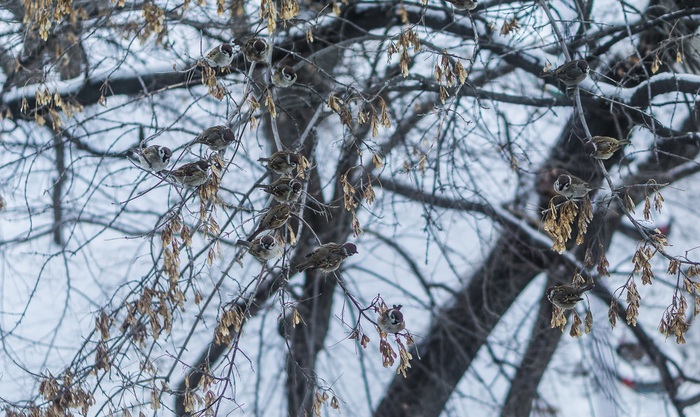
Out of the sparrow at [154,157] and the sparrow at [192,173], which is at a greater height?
the sparrow at [154,157]

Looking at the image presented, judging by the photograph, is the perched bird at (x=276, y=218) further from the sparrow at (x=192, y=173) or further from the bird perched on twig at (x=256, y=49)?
the bird perched on twig at (x=256, y=49)

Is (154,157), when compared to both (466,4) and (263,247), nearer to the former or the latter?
(263,247)

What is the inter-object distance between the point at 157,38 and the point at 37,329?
4.31 m

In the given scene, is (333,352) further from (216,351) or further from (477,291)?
(477,291)

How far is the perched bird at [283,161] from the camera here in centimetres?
180

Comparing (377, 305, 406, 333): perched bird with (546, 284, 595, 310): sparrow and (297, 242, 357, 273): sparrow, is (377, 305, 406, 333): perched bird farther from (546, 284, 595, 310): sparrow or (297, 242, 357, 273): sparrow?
(546, 284, 595, 310): sparrow

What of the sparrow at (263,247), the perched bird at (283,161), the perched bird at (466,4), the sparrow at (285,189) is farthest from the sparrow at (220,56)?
the perched bird at (466,4)

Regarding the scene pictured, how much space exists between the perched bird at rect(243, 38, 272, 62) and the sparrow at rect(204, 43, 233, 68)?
118 millimetres

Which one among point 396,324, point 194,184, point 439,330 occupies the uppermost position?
point 439,330

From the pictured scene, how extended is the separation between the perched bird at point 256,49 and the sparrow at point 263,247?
61 centimetres

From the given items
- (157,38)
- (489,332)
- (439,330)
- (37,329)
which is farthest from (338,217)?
(37,329)

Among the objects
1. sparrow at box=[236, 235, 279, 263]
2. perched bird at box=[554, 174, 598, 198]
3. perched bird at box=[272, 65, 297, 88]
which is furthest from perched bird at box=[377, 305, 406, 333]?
perched bird at box=[272, 65, 297, 88]

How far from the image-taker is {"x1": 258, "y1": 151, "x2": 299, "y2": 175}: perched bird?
71.0 inches

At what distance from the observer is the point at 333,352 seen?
19.3 feet
